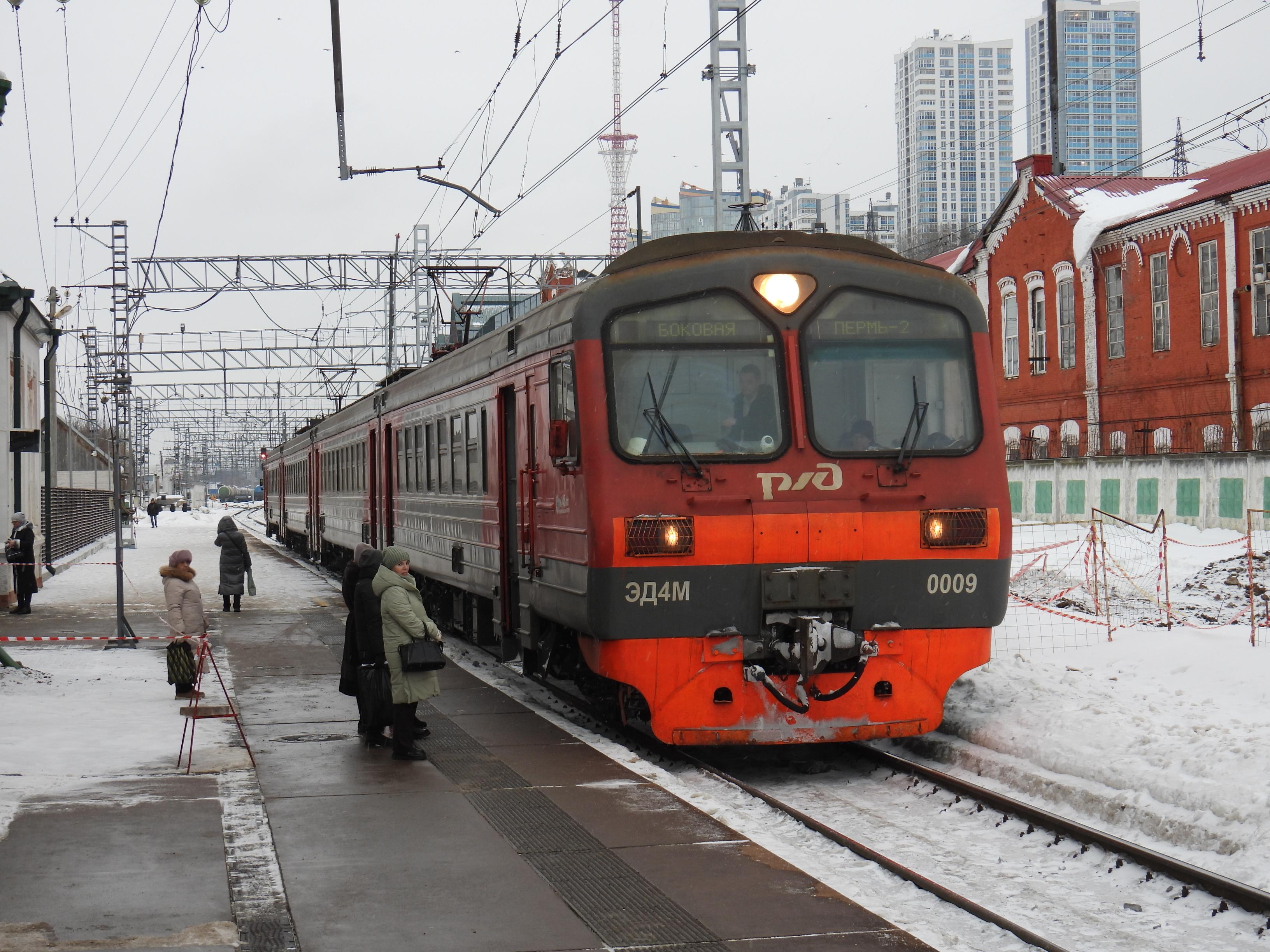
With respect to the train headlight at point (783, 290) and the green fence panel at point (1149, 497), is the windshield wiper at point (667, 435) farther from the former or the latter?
the green fence panel at point (1149, 497)

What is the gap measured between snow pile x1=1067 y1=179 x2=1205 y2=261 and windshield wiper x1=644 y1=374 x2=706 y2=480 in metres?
27.2

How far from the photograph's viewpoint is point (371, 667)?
10.1 meters

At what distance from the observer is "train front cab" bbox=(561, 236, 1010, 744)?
29.2 ft

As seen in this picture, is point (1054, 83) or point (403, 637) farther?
point (1054, 83)

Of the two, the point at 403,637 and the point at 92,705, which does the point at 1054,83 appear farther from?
the point at 403,637

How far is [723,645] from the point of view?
898 cm

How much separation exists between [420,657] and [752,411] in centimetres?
270

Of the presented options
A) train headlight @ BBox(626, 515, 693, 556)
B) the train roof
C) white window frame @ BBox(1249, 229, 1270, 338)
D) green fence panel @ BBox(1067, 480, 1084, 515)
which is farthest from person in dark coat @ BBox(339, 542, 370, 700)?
white window frame @ BBox(1249, 229, 1270, 338)

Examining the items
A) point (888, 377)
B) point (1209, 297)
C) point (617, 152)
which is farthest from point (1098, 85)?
point (888, 377)

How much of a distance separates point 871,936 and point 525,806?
282 centimetres

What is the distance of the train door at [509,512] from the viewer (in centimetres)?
1181

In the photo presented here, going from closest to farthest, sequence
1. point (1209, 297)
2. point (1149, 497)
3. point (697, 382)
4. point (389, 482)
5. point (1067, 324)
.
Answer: point (697, 382) → point (389, 482) → point (1149, 497) → point (1209, 297) → point (1067, 324)

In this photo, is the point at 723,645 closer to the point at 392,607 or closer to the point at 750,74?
the point at 392,607

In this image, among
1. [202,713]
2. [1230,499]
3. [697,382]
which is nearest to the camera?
[697,382]
